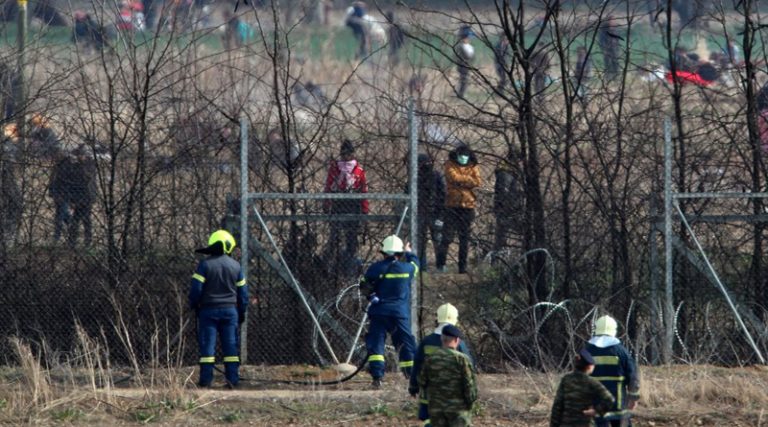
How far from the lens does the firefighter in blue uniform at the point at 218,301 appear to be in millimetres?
11977

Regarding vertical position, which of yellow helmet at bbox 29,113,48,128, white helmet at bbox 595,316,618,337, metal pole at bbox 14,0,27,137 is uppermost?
metal pole at bbox 14,0,27,137

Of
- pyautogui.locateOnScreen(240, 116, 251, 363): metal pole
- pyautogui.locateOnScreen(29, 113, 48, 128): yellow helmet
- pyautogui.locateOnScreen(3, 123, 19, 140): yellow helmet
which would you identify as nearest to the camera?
pyautogui.locateOnScreen(240, 116, 251, 363): metal pole

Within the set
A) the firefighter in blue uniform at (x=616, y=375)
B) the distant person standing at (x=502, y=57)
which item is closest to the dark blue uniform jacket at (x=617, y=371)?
the firefighter in blue uniform at (x=616, y=375)

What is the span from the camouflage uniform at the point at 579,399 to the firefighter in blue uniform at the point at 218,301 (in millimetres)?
4234

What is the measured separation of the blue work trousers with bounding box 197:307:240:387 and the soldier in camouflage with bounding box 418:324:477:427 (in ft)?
11.0

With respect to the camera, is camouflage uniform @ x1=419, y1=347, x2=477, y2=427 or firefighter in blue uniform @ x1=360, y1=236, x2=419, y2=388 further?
firefighter in blue uniform @ x1=360, y1=236, x2=419, y2=388

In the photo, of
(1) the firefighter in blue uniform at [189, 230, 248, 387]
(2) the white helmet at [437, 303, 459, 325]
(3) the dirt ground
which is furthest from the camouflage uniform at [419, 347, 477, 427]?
(1) the firefighter in blue uniform at [189, 230, 248, 387]

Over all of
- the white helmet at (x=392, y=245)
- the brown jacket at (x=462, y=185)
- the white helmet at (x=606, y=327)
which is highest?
the brown jacket at (x=462, y=185)

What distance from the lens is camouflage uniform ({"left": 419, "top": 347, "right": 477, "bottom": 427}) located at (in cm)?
916

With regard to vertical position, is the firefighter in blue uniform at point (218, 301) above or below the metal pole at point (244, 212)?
below

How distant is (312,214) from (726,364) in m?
4.53

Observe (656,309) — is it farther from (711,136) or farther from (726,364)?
(711,136)

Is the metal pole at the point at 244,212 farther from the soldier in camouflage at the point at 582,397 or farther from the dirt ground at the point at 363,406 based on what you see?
the soldier in camouflage at the point at 582,397

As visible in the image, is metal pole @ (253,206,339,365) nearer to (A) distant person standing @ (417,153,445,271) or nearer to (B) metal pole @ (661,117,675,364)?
(A) distant person standing @ (417,153,445,271)
